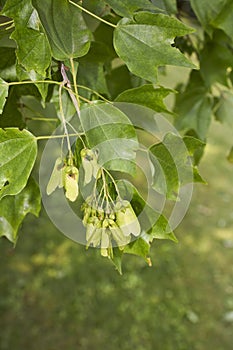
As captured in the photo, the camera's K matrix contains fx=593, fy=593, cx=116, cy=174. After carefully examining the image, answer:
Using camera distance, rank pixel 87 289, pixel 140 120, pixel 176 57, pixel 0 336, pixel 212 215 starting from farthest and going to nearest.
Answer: pixel 212 215 → pixel 87 289 → pixel 0 336 → pixel 140 120 → pixel 176 57

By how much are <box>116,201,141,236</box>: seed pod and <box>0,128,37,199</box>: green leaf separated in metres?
0.09

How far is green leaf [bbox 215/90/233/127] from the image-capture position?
1069 millimetres

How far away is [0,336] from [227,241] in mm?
1149

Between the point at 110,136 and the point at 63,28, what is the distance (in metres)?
0.11

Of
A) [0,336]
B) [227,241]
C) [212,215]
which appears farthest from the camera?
[212,215]

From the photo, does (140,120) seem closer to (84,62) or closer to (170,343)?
(84,62)

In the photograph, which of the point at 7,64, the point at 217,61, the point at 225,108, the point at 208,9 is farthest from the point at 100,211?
the point at 225,108

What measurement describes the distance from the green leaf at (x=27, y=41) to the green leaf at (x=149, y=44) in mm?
78

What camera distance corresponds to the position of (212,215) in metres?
2.96

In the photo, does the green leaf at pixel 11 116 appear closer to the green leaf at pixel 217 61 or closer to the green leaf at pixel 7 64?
the green leaf at pixel 7 64

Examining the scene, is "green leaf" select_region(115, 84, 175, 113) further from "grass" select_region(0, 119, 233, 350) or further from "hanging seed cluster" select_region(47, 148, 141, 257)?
"grass" select_region(0, 119, 233, 350)

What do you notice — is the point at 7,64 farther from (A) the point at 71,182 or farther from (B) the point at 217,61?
(B) the point at 217,61

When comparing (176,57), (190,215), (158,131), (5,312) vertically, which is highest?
(176,57)

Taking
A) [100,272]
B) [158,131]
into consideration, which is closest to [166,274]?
[100,272]
